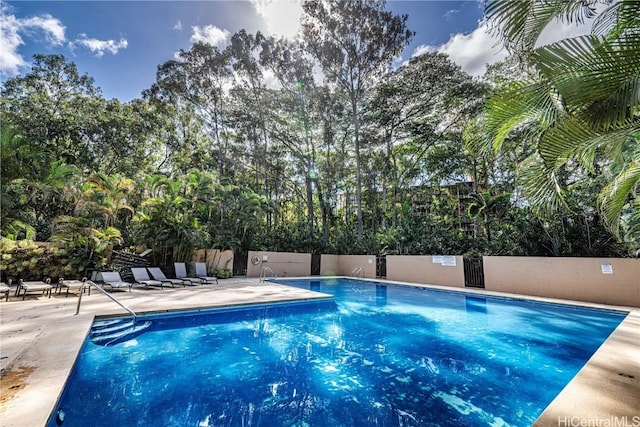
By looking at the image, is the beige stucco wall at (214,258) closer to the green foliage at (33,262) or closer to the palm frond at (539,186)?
the green foliage at (33,262)

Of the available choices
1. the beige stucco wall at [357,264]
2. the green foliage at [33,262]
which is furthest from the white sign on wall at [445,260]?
the green foliage at [33,262]

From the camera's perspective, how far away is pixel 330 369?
4.41m

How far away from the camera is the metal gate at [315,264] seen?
1747cm

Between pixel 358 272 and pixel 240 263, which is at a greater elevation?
pixel 240 263

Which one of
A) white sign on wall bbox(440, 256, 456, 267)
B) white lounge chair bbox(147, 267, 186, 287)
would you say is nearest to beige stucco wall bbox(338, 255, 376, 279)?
white sign on wall bbox(440, 256, 456, 267)

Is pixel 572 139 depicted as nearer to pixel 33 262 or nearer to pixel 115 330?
pixel 115 330

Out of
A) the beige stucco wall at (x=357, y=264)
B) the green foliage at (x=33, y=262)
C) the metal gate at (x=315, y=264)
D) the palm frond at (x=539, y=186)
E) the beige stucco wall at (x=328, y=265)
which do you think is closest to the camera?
the palm frond at (x=539, y=186)

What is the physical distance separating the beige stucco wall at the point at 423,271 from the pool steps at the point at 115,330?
1153 cm

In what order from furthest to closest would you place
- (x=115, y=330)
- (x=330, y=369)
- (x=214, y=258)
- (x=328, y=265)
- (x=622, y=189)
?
(x=328, y=265)
(x=214, y=258)
(x=115, y=330)
(x=330, y=369)
(x=622, y=189)

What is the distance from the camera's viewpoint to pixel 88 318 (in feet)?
17.7

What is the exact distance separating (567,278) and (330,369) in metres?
9.63

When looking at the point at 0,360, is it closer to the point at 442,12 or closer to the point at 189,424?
the point at 189,424

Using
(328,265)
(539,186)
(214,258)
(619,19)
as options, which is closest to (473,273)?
(328,265)

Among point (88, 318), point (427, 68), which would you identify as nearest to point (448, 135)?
point (427, 68)
